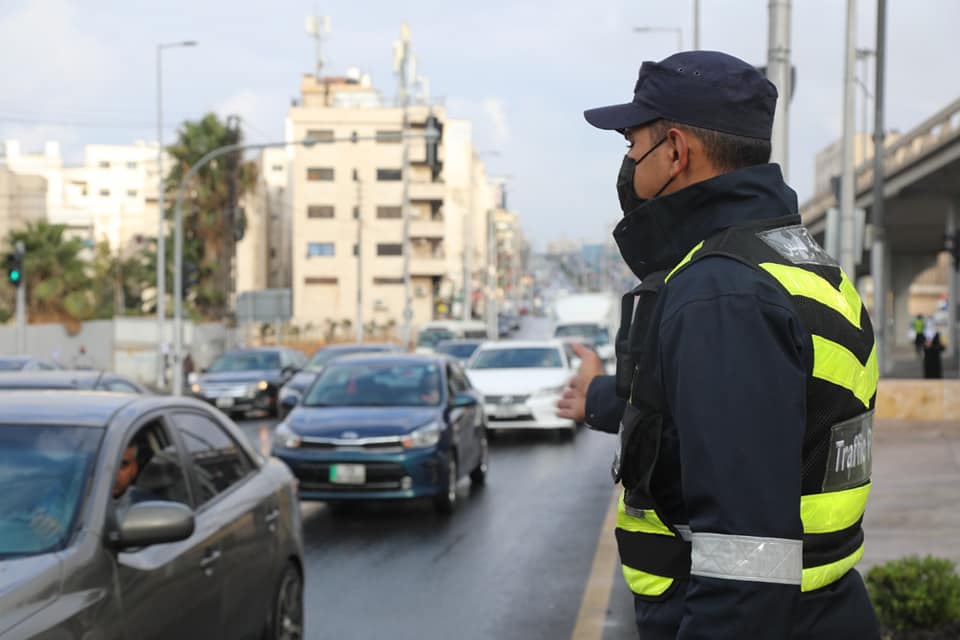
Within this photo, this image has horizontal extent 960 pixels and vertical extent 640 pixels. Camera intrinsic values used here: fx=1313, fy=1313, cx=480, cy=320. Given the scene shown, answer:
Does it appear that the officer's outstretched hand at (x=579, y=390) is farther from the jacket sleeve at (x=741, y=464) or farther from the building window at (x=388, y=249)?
the building window at (x=388, y=249)

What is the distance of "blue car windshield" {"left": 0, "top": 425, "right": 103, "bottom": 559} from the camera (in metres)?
4.48

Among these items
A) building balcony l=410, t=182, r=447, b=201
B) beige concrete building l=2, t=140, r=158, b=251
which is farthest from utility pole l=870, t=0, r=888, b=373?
beige concrete building l=2, t=140, r=158, b=251

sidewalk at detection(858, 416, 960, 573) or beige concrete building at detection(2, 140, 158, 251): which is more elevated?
beige concrete building at detection(2, 140, 158, 251)

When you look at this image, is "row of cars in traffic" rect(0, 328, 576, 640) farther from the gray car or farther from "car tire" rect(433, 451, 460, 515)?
"car tire" rect(433, 451, 460, 515)

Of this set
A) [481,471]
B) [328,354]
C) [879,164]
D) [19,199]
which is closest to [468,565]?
[481,471]

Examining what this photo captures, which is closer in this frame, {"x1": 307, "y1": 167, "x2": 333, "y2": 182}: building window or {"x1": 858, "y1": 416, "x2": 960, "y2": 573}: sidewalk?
{"x1": 858, "y1": 416, "x2": 960, "y2": 573}: sidewalk

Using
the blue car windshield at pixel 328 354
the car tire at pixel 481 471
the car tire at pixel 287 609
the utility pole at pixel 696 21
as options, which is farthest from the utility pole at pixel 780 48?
the utility pole at pixel 696 21

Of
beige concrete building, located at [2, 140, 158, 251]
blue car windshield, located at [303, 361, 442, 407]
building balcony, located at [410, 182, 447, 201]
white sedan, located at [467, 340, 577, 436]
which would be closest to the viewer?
blue car windshield, located at [303, 361, 442, 407]

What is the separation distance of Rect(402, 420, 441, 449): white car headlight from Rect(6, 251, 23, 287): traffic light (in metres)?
17.0

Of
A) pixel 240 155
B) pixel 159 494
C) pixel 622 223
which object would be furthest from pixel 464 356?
pixel 240 155

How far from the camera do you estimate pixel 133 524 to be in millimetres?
4508

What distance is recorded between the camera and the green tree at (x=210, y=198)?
6003 cm

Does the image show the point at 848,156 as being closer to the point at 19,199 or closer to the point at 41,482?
the point at 41,482

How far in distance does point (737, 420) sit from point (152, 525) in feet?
9.30
